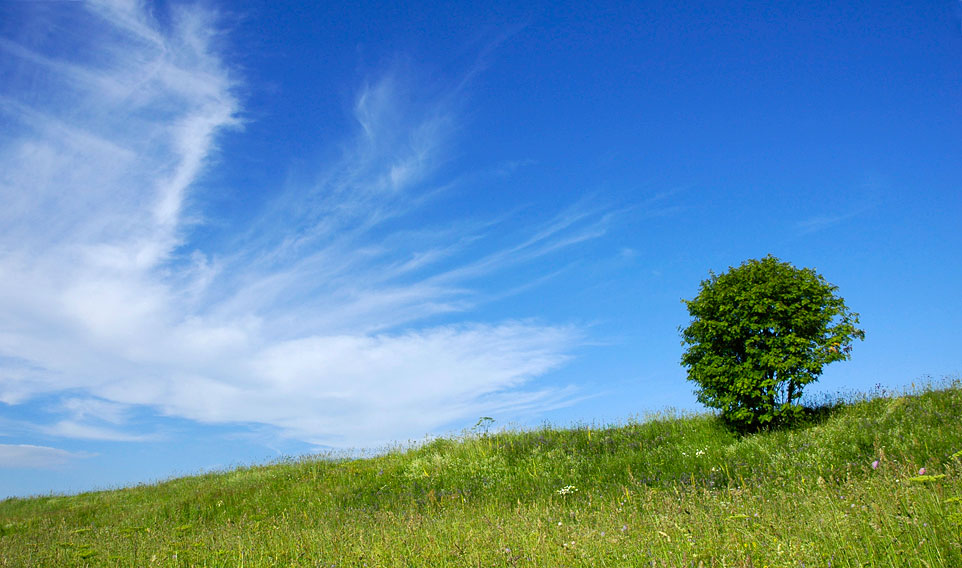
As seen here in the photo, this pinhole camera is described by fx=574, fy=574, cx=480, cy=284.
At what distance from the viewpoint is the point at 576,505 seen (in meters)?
10.2

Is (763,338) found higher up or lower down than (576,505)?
higher up

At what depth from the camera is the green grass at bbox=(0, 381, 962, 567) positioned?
17.0ft

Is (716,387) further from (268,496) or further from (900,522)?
(268,496)

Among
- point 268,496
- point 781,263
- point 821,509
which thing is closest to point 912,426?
point 781,263

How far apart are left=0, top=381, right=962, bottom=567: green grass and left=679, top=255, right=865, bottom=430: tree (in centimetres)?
110

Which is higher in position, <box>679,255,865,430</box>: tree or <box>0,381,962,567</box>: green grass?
<box>679,255,865,430</box>: tree

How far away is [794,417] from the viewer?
1617 centimetres

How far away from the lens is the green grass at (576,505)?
519 cm

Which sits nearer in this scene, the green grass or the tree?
the green grass

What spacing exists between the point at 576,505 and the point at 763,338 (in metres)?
9.33

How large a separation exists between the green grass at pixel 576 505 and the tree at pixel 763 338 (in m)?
1.10

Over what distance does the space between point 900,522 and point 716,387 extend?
1233 centimetres

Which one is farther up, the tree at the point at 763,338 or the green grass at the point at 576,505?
the tree at the point at 763,338

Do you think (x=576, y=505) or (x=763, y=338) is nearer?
(x=576, y=505)
